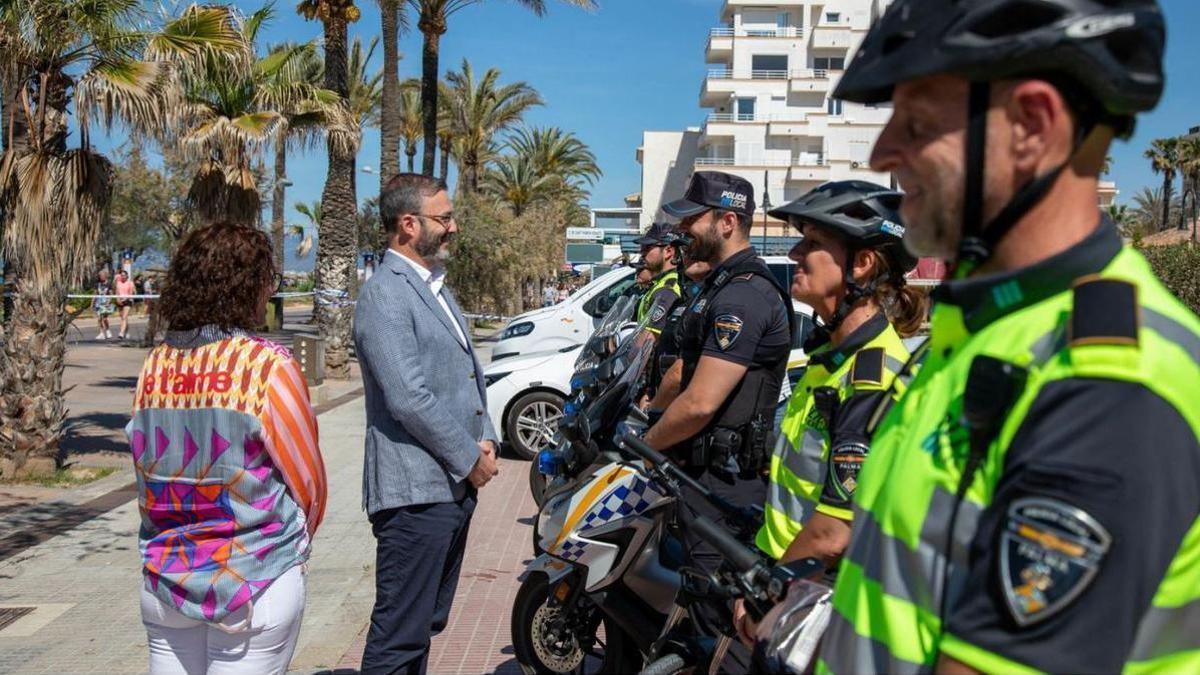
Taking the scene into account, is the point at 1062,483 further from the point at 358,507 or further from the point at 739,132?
the point at 739,132

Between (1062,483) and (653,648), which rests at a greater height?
(1062,483)

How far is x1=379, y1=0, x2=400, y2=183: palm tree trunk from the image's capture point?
19.7 m

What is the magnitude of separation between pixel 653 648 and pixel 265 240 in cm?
184

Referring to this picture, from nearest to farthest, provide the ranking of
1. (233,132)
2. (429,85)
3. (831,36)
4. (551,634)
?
(551,634) → (233,132) → (429,85) → (831,36)

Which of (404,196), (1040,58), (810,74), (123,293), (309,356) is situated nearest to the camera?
(1040,58)

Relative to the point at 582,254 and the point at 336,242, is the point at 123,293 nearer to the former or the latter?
the point at 336,242

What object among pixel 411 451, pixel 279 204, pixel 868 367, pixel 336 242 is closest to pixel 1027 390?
pixel 868 367

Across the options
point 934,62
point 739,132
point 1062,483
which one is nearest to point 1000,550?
point 1062,483

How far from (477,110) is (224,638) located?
38.5m

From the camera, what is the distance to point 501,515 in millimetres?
8188

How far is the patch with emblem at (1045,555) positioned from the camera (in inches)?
43.7

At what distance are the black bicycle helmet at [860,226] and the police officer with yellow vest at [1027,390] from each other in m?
1.57

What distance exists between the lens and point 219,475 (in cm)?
308

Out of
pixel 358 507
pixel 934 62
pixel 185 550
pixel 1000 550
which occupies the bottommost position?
pixel 358 507
